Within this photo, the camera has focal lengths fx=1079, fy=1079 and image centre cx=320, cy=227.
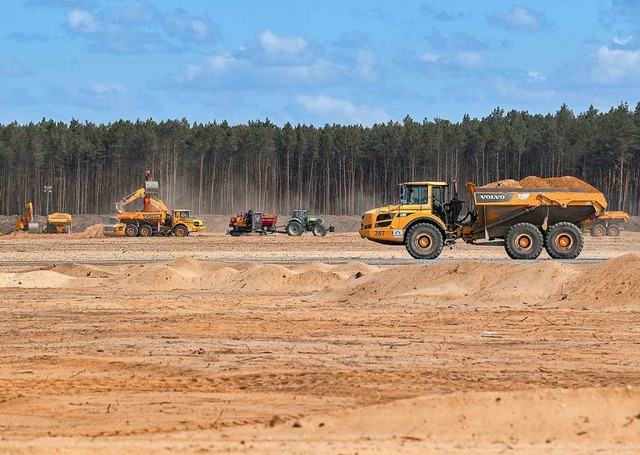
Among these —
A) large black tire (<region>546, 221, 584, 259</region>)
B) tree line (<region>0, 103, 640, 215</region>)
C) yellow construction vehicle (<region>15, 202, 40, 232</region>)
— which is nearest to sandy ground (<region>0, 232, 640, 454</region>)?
large black tire (<region>546, 221, 584, 259</region>)

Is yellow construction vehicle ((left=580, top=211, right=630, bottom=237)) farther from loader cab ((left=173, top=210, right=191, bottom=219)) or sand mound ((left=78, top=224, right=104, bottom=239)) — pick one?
sand mound ((left=78, top=224, right=104, bottom=239))

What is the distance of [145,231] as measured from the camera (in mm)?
67625

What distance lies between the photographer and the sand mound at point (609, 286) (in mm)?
21016

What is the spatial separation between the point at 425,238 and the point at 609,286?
12243 mm

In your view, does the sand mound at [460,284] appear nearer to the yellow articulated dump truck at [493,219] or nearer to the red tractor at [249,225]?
the yellow articulated dump truck at [493,219]

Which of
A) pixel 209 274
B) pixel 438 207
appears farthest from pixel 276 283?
pixel 438 207

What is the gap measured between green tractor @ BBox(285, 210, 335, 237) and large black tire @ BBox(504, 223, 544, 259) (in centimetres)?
3556

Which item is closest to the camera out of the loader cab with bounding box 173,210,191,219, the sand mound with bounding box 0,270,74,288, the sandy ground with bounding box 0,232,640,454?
the sandy ground with bounding box 0,232,640,454

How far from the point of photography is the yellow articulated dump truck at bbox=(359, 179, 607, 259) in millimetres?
32594

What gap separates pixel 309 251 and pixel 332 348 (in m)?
32.9

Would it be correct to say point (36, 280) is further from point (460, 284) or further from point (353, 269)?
point (460, 284)

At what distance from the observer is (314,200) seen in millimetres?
124688

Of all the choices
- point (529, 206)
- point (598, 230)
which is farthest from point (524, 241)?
point (598, 230)

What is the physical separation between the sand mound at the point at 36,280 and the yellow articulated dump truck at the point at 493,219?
9522 millimetres
